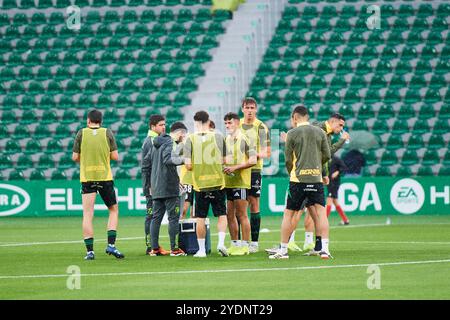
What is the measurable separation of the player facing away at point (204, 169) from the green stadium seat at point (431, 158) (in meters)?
15.6

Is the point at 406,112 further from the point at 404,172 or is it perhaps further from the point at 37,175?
the point at 37,175

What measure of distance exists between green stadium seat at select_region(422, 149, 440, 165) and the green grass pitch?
9006 mm

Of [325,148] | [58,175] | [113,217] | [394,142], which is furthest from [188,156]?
[58,175]

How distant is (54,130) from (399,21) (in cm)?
1200

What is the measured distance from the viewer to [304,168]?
55.2 feet

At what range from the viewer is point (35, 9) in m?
39.5

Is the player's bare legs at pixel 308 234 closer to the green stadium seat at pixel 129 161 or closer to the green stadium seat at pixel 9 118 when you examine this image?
the green stadium seat at pixel 129 161

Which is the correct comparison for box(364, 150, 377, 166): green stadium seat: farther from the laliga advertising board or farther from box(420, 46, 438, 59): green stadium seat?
box(420, 46, 438, 59): green stadium seat

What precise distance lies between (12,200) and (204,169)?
16193 mm

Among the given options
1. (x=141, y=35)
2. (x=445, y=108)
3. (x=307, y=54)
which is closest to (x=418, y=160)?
(x=445, y=108)

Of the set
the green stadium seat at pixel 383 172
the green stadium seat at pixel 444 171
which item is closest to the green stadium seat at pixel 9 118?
the green stadium seat at pixel 383 172

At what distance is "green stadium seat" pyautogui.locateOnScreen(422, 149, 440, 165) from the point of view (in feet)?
105

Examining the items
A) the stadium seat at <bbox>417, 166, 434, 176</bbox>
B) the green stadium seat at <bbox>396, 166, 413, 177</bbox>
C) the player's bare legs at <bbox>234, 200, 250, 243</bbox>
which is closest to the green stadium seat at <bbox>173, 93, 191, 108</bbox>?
the green stadium seat at <bbox>396, 166, 413, 177</bbox>
